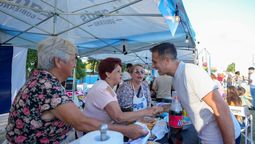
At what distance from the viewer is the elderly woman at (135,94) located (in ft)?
9.11

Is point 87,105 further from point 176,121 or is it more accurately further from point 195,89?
point 195,89

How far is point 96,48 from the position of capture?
579 cm

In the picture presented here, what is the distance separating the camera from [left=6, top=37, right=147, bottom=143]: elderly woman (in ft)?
3.75

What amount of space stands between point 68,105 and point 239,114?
3.93m

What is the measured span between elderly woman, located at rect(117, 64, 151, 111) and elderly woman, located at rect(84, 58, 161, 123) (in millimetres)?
664

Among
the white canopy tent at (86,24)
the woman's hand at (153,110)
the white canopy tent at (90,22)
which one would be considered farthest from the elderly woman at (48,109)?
the white canopy tent at (90,22)

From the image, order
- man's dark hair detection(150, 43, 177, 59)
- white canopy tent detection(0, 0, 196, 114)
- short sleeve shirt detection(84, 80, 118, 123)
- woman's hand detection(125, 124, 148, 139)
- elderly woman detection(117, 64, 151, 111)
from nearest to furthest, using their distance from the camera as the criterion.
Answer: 1. woman's hand detection(125, 124, 148, 139)
2. man's dark hair detection(150, 43, 177, 59)
3. short sleeve shirt detection(84, 80, 118, 123)
4. elderly woman detection(117, 64, 151, 111)
5. white canopy tent detection(0, 0, 196, 114)

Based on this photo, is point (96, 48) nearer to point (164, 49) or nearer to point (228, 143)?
point (164, 49)

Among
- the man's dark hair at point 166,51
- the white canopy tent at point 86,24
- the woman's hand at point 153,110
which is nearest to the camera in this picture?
the man's dark hair at point 166,51

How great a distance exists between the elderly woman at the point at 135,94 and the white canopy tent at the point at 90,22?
0.98 metres

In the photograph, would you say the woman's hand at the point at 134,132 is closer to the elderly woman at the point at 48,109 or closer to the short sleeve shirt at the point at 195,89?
the elderly woman at the point at 48,109

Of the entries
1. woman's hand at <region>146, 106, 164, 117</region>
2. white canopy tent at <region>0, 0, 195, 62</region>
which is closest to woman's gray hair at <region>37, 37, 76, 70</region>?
woman's hand at <region>146, 106, 164, 117</region>

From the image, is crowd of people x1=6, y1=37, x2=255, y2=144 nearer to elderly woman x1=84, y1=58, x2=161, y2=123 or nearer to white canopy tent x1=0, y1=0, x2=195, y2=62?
elderly woman x1=84, y1=58, x2=161, y2=123

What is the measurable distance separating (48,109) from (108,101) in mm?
637
